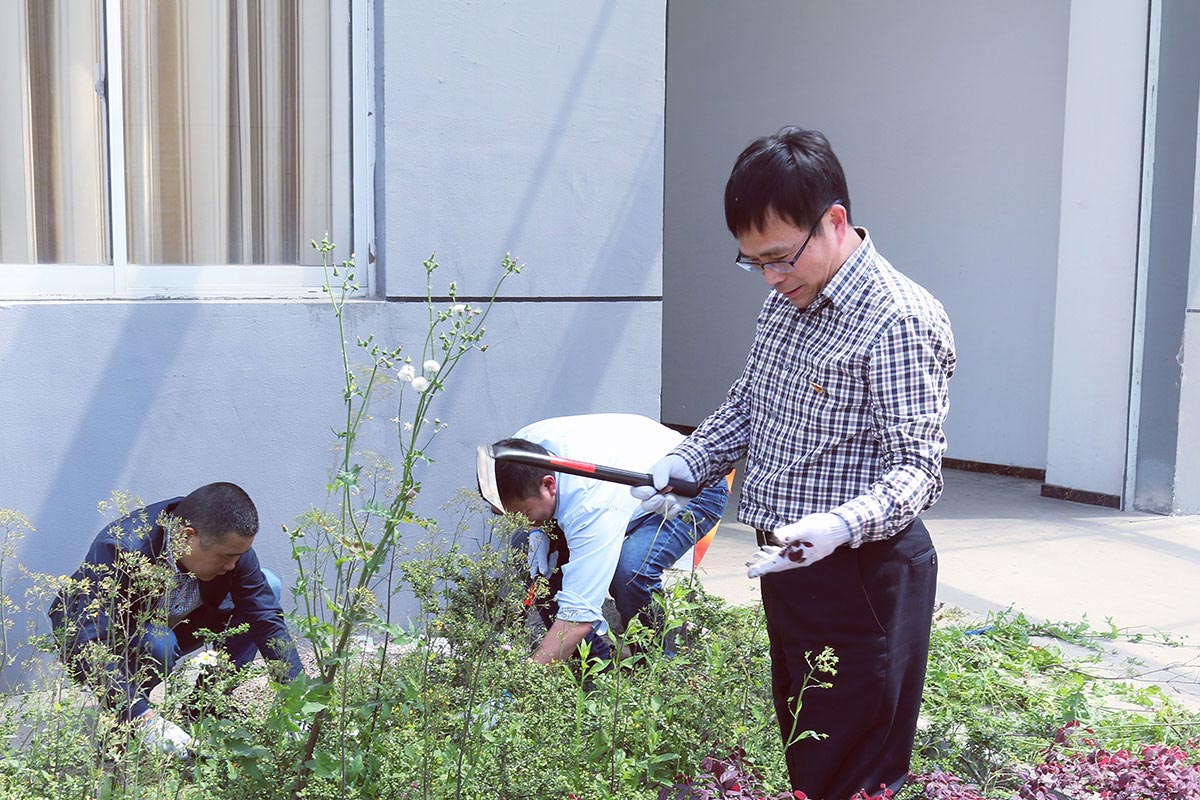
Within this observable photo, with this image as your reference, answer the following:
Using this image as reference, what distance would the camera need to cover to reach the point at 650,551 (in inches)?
147

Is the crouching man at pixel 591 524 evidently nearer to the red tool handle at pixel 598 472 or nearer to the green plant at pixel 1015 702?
the red tool handle at pixel 598 472

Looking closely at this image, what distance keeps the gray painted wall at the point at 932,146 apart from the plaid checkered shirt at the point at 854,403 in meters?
5.93

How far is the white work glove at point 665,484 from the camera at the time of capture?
2596 mm

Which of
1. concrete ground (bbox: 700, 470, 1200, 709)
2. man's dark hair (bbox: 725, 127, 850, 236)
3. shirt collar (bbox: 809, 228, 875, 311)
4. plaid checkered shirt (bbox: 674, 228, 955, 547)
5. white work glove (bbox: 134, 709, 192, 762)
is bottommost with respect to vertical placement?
concrete ground (bbox: 700, 470, 1200, 709)

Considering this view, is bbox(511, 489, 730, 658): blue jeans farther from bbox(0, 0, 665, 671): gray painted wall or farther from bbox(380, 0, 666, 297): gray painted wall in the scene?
bbox(380, 0, 666, 297): gray painted wall

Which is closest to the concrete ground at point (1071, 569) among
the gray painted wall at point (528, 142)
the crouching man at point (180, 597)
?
the gray painted wall at point (528, 142)

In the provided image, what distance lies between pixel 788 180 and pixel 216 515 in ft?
6.00

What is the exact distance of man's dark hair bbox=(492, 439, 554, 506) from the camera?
134 inches

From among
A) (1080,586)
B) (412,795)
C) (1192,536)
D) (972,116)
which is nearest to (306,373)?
(412,795)

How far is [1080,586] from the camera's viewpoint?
5273 millimetres

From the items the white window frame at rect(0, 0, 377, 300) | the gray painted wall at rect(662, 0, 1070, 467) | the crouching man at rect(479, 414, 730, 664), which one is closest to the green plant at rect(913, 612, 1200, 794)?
the crouching man at rect(479, 414, 730, 664)

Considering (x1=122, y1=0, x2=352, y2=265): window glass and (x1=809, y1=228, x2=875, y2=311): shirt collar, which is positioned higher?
(x1=122, y1=0, x2=352, y2=265): window glass

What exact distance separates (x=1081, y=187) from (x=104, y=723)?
6.40 metres

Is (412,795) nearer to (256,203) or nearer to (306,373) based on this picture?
(306,373)
